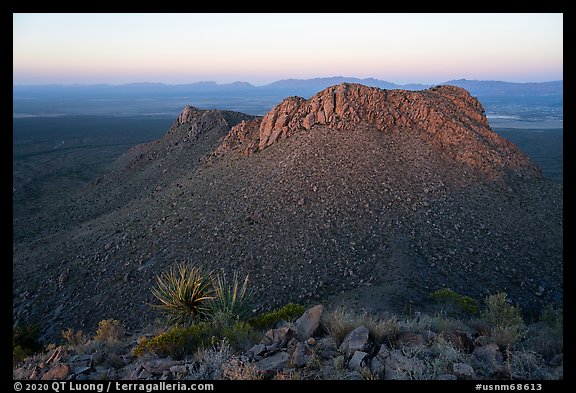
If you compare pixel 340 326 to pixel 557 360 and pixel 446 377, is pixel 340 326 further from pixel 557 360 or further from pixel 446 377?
pixel 557 360

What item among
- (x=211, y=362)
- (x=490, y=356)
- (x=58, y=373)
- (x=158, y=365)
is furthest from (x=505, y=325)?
(x=58, y=373)

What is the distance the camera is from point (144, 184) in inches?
1001

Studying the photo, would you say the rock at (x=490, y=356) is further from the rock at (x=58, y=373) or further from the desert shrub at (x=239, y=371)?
the rock at (x=58, y=373)

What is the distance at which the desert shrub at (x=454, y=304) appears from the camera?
1006cm

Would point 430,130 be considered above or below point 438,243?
above

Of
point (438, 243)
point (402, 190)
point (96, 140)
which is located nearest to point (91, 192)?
point (402, 190)

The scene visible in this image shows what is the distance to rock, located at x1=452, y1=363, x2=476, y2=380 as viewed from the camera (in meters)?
4.86

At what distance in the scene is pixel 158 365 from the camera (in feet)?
18.7

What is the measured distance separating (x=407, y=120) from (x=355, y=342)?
596 inches

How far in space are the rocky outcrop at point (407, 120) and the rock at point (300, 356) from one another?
14.3 m
